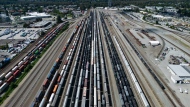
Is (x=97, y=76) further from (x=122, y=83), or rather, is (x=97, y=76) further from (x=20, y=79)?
(x=20, y=79)

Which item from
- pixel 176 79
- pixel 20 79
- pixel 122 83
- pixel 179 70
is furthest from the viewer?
pixel 179 70

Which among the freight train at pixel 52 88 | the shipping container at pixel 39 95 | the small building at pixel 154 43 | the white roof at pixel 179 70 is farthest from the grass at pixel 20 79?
the small building at pixel 154 43

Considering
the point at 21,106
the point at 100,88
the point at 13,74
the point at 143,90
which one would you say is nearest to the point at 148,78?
the point at 143,90

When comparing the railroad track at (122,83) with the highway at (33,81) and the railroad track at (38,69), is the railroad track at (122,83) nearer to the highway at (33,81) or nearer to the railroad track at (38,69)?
the highway at (33,81)

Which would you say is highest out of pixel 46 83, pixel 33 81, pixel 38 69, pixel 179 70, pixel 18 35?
pixel 18 35

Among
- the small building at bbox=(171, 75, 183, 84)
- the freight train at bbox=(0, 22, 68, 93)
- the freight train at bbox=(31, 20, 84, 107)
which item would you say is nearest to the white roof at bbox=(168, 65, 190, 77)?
the small building at bbox=(171, 75, 183, 84)

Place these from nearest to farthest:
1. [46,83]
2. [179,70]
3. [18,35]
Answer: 1. [46,83]
2. [179,70]
3. [18,35]

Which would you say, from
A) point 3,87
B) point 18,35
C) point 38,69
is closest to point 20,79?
point 3,87
